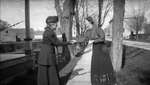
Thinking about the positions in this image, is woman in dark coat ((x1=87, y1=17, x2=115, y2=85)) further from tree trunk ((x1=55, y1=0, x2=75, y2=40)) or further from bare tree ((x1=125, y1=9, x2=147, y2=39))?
bare tree ((x1=125, y1=9, x2=147, y2=39))

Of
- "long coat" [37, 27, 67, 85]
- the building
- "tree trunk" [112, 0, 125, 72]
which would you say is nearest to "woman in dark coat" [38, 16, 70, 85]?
"long coat" [37, 27, 67, 85]

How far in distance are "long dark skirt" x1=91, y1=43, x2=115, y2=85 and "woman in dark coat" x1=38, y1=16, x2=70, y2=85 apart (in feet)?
2.91

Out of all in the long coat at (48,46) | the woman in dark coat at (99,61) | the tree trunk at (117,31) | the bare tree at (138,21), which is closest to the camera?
the long coat at (48,46)

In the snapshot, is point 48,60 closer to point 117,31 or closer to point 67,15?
point 117,31

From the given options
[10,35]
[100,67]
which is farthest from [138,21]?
[100,67]

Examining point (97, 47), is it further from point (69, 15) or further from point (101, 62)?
point (69, 15)

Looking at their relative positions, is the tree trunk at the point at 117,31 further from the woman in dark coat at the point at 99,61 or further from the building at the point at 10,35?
the building at the point at 10,35

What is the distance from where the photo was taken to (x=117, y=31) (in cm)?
642

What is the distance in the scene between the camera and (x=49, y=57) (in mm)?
3480

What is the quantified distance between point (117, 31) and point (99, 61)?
288cm

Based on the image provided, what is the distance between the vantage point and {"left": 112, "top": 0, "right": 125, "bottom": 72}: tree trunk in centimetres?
633

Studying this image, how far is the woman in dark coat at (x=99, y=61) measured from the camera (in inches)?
152

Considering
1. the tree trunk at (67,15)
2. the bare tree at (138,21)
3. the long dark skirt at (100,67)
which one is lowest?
the long dark skirt at (100,67)

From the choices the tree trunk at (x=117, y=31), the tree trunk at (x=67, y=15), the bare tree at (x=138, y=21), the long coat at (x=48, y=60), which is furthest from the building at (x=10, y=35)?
the bare tree at (x=138, y=21)
